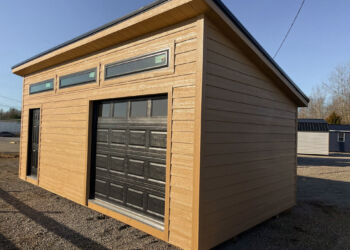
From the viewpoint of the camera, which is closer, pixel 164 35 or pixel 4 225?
pixel 164 35

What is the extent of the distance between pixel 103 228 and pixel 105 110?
248 cm

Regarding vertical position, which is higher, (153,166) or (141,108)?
(141,108)

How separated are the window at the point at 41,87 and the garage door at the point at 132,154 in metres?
2.47

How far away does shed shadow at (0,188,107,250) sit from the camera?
3547 millimetres

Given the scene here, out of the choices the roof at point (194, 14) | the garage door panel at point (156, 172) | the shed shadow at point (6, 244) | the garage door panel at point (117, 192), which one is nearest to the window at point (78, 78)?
A: the roof at point (194, 14)

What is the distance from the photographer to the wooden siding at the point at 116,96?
3.44 metres

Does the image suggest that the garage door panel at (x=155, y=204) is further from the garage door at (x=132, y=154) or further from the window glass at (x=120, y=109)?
the window glass at (x=120, y=109)

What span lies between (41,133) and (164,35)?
5426mm

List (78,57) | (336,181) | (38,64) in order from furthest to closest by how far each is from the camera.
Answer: (336,181)
(38,64)
(78,57)

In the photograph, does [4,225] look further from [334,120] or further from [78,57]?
[334,120]

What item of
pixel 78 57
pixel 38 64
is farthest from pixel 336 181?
pixel 38 64

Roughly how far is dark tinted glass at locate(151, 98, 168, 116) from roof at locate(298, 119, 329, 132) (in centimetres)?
2238

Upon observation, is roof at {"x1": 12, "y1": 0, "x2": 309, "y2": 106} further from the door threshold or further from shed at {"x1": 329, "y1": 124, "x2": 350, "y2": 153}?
shed at {"x1": 329, "y1": 124, "x2": 350, "y2": 153}

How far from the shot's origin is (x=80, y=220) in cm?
452
